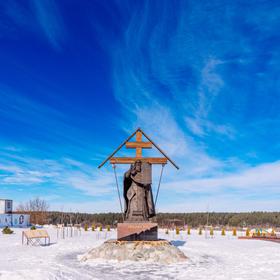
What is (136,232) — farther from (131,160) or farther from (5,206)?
(5,206)

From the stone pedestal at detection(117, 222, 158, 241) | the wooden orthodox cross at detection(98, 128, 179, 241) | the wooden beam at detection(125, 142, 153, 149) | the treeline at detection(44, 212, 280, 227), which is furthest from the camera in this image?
the treeline at detection(44, 212, 280, 227)

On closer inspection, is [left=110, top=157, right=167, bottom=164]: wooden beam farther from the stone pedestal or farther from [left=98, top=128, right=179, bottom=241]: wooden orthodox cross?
the stone pedestal

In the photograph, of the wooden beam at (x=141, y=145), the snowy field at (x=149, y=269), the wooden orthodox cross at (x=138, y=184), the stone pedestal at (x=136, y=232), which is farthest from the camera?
the wooden beam at (x=141, y=145)

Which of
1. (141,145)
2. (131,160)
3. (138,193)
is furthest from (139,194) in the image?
(141,145)

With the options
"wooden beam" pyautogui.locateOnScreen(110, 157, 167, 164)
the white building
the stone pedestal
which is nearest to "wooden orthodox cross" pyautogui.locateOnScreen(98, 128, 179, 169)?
"wooden beam" pyautogui.locateOnScreen(110, 157, 167, 164)

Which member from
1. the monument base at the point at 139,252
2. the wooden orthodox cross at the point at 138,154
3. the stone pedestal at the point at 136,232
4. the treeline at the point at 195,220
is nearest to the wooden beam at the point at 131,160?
the wooden orthodox cross at the point at 138,154

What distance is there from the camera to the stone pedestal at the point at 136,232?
14180mm

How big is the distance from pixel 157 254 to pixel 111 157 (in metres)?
4.72

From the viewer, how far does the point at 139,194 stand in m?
15.0

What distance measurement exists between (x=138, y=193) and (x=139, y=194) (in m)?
0.06

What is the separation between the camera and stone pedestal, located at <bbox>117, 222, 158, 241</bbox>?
14180 mm

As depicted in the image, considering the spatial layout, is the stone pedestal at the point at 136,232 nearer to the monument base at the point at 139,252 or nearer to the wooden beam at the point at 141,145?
the monument base at the point at 139,252

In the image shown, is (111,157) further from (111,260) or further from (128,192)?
(111,260)

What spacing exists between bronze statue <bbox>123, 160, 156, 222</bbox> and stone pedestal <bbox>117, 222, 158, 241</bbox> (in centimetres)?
56
